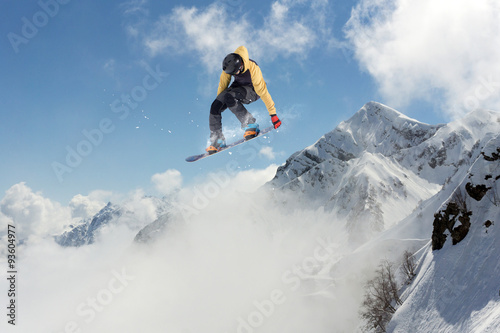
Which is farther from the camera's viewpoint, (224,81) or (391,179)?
(391,179)

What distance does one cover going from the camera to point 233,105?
13039 millimetres

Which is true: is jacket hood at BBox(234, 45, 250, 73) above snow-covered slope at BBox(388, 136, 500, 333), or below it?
above

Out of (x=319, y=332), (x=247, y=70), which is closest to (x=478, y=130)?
(x=319, y=332)

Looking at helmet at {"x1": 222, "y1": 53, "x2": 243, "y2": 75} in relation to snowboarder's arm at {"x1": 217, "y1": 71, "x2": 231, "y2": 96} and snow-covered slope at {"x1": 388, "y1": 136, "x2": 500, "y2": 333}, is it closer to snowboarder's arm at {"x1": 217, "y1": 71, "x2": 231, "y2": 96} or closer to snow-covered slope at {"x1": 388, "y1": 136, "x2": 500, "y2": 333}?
snowboarder's arm at {"x1": 217, "y1": 71, "x2": 231, "y2": 96}

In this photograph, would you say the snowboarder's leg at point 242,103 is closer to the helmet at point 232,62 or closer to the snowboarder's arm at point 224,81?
the snowboarder's arm at point 224,81

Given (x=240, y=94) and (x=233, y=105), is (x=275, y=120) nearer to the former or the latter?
(x=240, y=94)

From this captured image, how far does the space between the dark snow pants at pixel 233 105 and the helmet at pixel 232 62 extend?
1907mm

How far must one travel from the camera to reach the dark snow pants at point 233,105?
40.0 ft

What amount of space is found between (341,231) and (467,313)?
447 feet

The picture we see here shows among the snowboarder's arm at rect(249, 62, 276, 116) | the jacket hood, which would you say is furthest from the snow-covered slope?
the jacket hood

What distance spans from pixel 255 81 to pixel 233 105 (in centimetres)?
204

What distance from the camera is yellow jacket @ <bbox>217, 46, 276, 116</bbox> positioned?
10.4 metres

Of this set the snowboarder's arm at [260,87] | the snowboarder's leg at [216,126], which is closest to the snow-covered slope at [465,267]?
the snowboarder's arm at [260,87]

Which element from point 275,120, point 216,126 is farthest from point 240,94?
point 216,126
